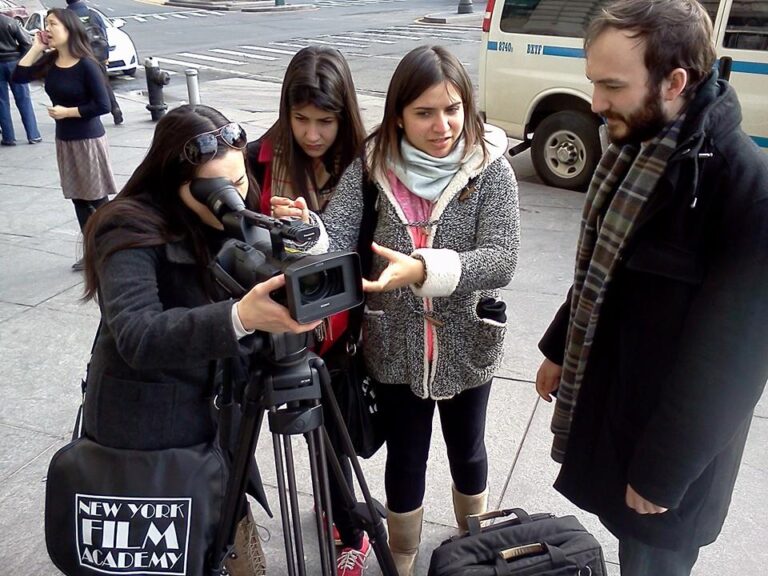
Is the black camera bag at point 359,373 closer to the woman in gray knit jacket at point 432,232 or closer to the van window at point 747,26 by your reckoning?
the woman in gray knit jacket at point 432,232

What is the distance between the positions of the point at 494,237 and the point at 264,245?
72 cm

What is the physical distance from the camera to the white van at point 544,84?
631cm

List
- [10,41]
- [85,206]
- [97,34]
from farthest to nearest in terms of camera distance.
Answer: [97,34], [10,41], [85,206]

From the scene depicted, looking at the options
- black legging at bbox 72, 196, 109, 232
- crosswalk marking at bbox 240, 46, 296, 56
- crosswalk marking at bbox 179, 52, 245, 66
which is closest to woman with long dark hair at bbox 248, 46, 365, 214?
black legging at bbox 72, 196, 109, 232

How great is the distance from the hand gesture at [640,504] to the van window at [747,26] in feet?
15.7

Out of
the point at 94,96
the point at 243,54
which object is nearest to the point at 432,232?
the point at 94,96

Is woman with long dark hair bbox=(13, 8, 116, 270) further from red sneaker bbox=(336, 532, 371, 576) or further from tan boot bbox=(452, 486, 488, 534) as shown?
tan boot bbox=(452, 486, 488, 534)

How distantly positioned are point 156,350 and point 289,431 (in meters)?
0.34

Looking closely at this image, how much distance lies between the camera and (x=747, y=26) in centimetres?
541

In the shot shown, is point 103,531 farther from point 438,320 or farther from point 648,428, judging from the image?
point 648,428

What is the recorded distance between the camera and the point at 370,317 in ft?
7.25

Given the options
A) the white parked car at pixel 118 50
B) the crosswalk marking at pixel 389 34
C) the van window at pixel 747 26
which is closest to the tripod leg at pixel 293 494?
the van window at pixel 747 26

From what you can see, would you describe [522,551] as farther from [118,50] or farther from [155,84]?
[118,50]

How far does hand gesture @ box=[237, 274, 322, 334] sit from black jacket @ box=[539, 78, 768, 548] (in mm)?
749
